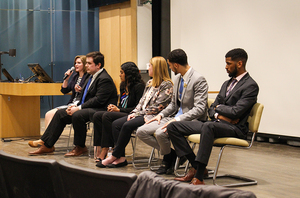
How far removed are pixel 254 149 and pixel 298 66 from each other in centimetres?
135

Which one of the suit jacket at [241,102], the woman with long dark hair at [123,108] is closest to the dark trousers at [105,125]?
the woman with long dark hair at [123,108]

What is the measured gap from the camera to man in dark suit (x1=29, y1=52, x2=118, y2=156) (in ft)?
14.1

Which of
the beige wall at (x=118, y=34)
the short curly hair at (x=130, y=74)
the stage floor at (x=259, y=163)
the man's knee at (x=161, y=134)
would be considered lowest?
the stage floor at (x=259, y=163)

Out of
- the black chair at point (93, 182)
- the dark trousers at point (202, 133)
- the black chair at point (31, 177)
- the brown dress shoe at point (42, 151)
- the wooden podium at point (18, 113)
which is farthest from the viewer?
the wooden podium at point (18, 113)

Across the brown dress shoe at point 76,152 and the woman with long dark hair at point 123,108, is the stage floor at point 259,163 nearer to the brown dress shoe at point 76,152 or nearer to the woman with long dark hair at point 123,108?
the brown dress shoe at point 76,152

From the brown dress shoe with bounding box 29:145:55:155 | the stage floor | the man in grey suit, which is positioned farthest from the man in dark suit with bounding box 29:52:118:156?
the man in grey suit

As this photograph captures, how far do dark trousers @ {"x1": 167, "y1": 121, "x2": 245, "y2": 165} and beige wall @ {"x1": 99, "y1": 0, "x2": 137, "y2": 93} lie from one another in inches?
197

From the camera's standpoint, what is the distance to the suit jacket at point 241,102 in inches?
118

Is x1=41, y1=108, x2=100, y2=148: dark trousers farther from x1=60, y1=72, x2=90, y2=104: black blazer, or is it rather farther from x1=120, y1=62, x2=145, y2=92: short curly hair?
x1=120, y1=62, x2=145, y2=92: short curly hair

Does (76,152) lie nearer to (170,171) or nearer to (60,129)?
(60,129)

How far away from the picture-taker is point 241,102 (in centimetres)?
300

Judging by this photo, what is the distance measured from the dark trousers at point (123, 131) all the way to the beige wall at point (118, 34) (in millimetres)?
4323

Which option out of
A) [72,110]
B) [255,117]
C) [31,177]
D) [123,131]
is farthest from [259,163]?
[31,177]

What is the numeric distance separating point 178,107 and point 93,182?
2.53 meters
